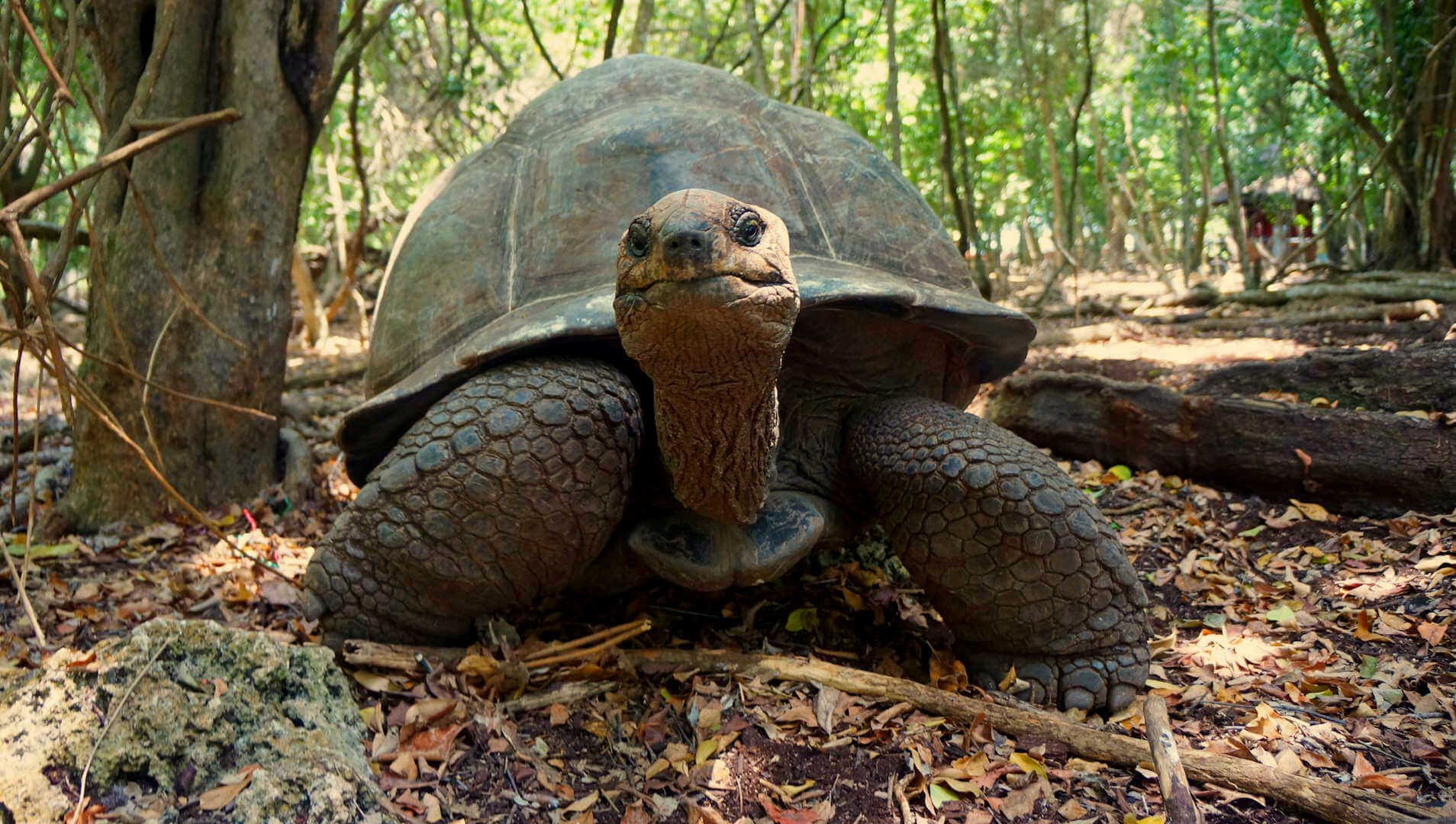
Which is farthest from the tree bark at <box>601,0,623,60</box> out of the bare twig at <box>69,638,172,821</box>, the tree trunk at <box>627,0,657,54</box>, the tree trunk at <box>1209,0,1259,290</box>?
the tree trunk at <box>1209,0,1259,290</box>

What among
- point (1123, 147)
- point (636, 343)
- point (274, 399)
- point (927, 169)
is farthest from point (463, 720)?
point (1123, 147)

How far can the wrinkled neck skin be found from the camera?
2002 millimetres

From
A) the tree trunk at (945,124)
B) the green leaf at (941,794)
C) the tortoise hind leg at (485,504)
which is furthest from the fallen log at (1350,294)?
the tortoise hind leg at (485,504)

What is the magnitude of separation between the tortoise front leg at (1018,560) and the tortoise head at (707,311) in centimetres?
54

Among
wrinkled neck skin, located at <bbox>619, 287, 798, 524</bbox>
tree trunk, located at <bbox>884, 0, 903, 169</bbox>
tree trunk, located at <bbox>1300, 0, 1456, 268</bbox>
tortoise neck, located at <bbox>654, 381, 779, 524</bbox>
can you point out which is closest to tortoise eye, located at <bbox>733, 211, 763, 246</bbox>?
wrinkled neck skin, located at <bbox>619, 287, 798, 524</bbox>

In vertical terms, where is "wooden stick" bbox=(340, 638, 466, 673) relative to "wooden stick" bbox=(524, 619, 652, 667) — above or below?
above

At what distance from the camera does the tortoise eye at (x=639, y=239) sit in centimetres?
199

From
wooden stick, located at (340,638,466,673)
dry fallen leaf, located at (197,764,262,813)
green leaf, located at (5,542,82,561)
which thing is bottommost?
wooden stick, located at (340,638,466,673)

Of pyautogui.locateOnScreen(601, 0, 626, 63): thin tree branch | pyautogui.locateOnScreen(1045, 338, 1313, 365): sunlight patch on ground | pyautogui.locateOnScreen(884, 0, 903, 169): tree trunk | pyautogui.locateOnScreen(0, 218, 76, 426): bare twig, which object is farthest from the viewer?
pyautogui.locateOnScreen(884, 0, 903, 169): tree trunk

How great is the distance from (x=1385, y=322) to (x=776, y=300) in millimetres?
6761

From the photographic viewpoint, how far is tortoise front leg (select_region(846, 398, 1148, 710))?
8.39ft

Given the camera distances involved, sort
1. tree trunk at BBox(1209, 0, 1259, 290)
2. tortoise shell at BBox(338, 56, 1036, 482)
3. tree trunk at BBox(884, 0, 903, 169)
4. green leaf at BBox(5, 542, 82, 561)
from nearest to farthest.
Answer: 1. tortoise shell at BBox(338, 56, 1036, 482)
2. green leaf at BBox(5, 542, 82, 561)
3. tree trunk at BBox(884, 0, 903, 169)
4. tree trunk at BBox(1209, 0, 1259, 290)

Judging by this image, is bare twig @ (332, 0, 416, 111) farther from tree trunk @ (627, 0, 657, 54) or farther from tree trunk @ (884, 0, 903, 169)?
tree trunk @ (884, 0, 903, 169)

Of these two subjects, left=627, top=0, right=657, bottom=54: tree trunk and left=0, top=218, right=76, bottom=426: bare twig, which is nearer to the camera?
left=0, top=218, right=76, bottom=426: bare twig
